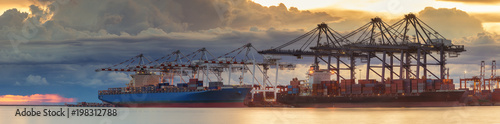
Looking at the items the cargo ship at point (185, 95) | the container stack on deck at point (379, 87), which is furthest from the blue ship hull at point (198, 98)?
the container stack on deck at point (379, 87)

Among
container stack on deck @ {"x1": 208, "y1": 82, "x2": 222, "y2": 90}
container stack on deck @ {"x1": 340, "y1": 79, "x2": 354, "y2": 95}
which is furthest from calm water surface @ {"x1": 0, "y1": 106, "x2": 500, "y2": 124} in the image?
container stack on deck @ {"x1": 208, "y1": 82, "x2": 222, "y2": 90}

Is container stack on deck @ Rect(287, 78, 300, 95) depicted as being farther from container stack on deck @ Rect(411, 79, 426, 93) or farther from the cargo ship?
container stack on deck @ Rect(411, 79, 426, 93)

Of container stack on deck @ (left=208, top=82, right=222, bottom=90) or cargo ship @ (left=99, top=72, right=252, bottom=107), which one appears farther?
cargo ship @ (left=99, top=72, right=252, bottom=107)

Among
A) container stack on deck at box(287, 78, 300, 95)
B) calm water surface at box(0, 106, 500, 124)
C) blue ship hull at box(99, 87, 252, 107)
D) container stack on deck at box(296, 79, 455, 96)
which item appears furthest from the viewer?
container stack on deck at box(287, 78, 300, 95)

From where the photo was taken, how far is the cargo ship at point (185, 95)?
344ft

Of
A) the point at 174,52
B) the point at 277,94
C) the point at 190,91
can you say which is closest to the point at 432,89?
the point at 277,94

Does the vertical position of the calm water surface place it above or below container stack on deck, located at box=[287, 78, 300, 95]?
below

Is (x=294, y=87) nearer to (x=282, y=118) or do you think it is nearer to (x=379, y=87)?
(x=379, y=87)

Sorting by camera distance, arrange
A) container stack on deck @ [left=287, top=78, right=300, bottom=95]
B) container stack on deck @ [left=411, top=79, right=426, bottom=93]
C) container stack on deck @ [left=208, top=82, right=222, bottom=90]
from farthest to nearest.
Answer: container stack on deck @ [left=287, top=78, right=300, bottom=95] < container stack on deck @ [left=208, top=82, right=222, bottom=90] < container stack on deck @ [left=411, top=79, right=426, bottom=93]

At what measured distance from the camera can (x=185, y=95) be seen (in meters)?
108

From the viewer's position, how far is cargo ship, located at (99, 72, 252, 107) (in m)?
105

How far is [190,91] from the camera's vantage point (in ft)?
349

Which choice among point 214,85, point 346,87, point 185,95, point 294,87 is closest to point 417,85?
point 346,87

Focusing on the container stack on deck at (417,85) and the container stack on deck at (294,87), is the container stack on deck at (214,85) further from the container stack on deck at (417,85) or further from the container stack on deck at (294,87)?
the container stack on deck at (417,85)
